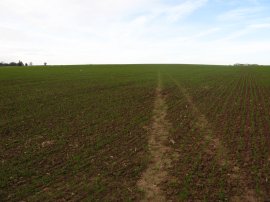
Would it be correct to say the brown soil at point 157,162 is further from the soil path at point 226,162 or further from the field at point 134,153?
the soil path at point 226,162

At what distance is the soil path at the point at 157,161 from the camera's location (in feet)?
27.6

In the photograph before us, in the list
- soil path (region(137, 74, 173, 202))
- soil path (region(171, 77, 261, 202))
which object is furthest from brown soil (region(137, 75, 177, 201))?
soil path (region(171, 77, 261, 202))

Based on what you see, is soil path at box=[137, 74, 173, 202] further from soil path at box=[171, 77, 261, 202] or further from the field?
soil path at box=[171, 77, 261, 202]

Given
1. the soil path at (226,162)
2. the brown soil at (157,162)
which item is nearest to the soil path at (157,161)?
the brown soil at (157,162)

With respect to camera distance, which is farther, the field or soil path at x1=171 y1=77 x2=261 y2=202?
the field

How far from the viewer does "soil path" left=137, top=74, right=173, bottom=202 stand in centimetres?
842

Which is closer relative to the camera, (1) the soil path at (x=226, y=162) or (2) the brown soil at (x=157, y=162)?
(1) the soil path at (x=226, y=162)

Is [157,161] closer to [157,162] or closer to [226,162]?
[157,162]

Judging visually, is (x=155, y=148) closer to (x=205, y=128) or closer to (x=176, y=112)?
(x=205, y=128)

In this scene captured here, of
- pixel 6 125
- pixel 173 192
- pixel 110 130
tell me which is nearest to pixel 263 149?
pixel 173 192

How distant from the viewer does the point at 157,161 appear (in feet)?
34.7

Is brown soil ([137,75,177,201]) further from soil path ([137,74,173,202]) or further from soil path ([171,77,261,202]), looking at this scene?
soil path ([171,77,261,202])

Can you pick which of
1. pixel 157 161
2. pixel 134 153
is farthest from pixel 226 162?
pixel 134 153

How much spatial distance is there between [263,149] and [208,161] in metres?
2.64
